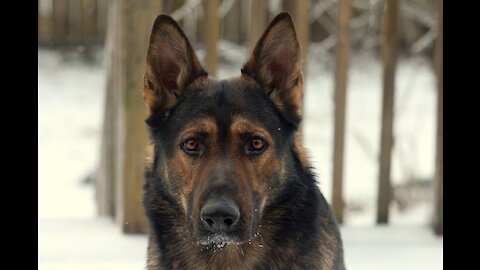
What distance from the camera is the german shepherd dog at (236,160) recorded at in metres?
3.24

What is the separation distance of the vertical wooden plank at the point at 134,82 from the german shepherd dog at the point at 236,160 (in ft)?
5.08

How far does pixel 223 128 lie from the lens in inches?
129

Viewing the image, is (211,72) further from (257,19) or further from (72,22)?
(72,22)

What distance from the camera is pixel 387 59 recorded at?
17.7 ft

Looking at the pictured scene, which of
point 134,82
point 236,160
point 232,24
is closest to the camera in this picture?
point 236,160

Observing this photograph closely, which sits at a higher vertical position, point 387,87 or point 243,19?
point 243,19

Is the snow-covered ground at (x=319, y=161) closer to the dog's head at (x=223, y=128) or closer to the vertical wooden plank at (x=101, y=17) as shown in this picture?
the vertical wooden plank at (x=101, y=17)

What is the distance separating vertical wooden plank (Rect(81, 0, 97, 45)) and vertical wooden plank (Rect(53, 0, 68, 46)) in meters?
0.33

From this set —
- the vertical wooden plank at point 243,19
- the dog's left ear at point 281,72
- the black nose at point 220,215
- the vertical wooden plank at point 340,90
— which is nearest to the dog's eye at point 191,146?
the black nose at point 220,215

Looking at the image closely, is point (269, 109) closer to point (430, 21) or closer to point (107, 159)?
point (107, 159)

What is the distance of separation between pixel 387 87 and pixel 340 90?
36 centimetres

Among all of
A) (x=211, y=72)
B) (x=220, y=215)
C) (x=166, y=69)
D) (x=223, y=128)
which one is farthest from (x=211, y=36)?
(x=220, y=215)

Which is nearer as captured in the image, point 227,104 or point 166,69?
point 227,104

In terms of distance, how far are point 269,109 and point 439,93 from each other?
7.36ft
